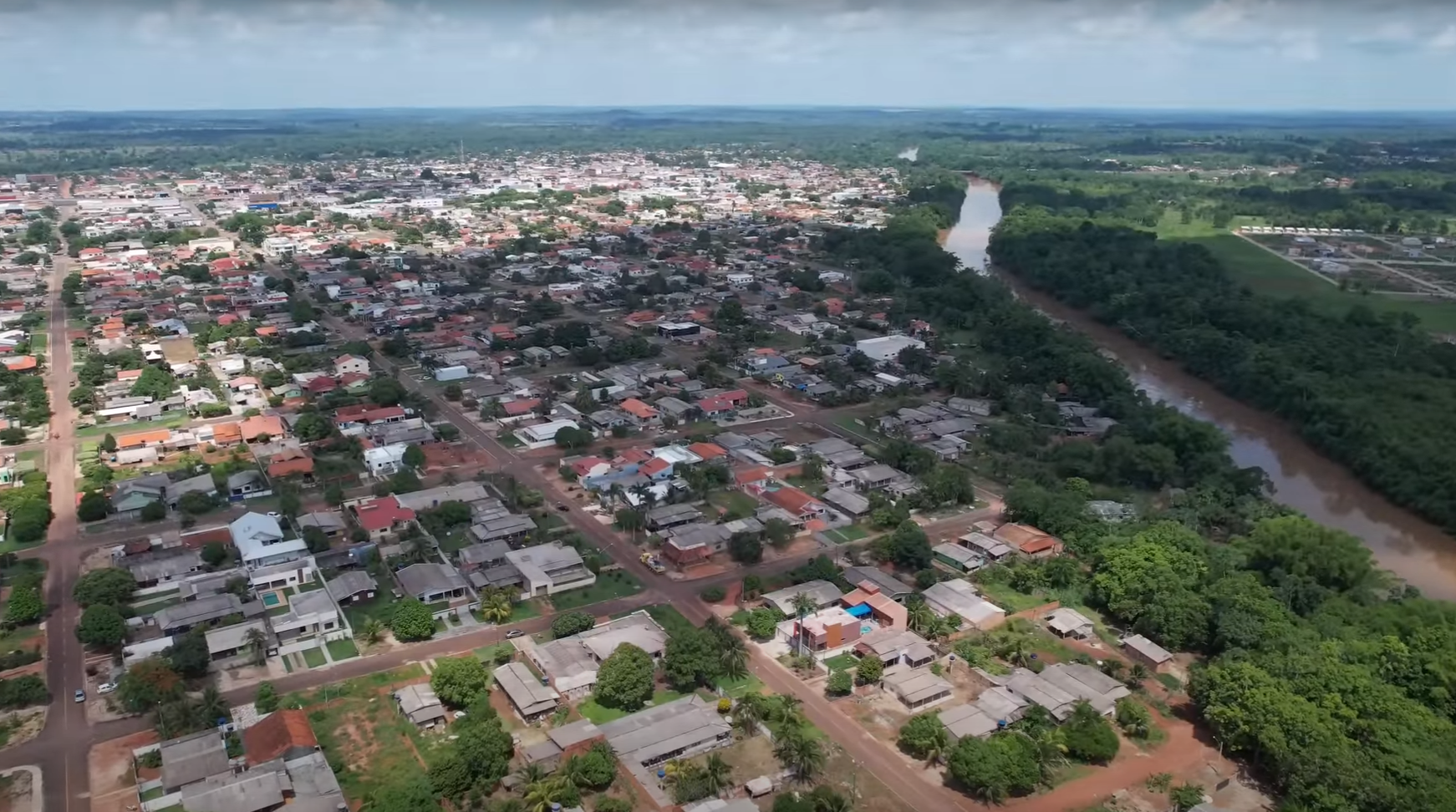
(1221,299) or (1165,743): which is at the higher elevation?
(1221,299)

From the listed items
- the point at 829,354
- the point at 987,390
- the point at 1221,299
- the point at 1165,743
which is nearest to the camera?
the point at 1165,743

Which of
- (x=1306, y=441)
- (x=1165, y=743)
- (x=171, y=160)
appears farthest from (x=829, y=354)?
(x=171, y=160)

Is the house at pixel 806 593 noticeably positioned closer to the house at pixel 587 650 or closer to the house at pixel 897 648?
the house at pixel 897 648

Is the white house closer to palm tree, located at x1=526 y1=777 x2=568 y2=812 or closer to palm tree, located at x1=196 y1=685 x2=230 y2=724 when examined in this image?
palm tree, located at x1=196 y1=685 x2=230 y2=724

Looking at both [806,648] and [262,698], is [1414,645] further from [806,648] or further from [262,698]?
[262,698]

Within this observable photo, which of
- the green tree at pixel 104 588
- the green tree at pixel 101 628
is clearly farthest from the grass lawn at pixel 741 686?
the green tree at pixel 104 588

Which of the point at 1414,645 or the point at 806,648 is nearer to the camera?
the point at 1414,645

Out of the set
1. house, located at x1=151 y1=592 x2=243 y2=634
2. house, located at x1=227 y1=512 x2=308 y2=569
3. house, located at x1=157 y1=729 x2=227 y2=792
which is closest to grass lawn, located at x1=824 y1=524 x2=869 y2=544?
house, located at x1=227 y1=512 x2=308 y2=569

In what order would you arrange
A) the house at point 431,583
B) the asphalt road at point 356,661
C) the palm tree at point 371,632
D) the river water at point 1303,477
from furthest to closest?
the river water at point 1303,477
the house at point 431,583
the palm tree at point 371,632
the asphalt road at point 356,661
